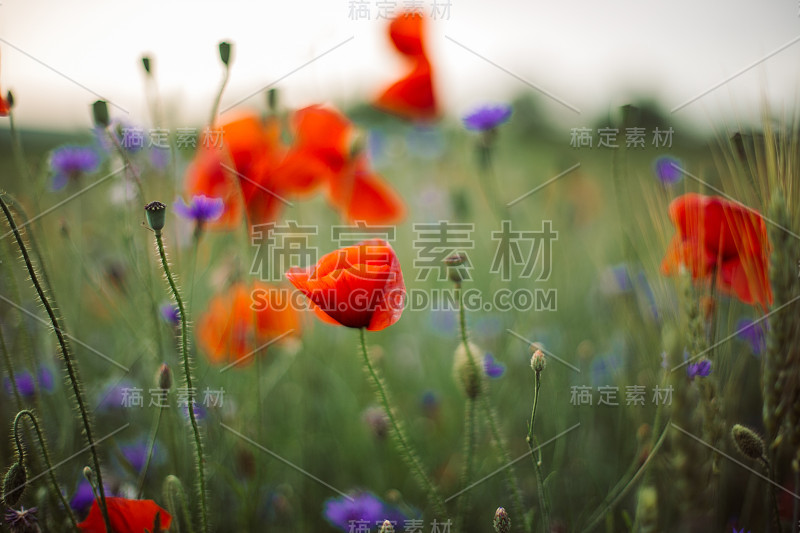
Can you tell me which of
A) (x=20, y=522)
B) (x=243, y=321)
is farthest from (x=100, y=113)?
(x=20, y=522)

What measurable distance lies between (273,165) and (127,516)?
678 millimetres

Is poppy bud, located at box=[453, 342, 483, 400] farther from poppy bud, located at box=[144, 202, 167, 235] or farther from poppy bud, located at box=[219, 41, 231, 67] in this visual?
poppy bud, located at box=[219, 41, 231, 67]

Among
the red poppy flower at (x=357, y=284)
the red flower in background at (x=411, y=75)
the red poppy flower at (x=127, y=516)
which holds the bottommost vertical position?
the red poppy flower at (x=127, y=516)

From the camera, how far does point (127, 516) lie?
0.72m

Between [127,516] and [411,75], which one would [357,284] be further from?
[411,75]

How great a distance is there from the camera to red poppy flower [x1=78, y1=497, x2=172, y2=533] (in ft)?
2.32

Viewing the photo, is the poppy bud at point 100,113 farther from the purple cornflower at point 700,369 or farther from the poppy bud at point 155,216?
the purple cornflower at point 700,369

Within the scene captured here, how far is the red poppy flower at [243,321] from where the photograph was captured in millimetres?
1091

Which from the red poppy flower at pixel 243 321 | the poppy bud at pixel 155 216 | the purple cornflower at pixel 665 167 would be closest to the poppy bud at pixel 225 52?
the poppy bud at pixel 155 216

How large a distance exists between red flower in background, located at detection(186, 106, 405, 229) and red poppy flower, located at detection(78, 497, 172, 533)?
22.9 inches

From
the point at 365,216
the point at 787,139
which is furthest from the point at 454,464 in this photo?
the point at 787,139

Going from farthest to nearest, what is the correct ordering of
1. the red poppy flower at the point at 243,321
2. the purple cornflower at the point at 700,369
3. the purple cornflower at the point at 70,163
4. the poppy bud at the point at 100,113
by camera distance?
the purple cornflower at the point at 70,163, the red poppy flower at the point at 243,321, the poppy bud at the point at 100,113, the purple cornflower at the point at 700,369

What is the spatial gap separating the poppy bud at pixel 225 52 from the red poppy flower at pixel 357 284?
0.36 metres

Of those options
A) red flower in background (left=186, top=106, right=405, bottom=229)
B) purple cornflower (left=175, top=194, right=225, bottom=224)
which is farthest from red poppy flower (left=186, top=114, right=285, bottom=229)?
purple cornflower (left=175, top=194, right=225, bottom=224)
